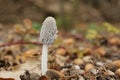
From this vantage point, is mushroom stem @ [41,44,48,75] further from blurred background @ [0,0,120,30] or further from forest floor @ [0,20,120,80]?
blurred background @ [0,0,120,30]

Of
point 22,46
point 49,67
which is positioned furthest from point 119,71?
point 22,46

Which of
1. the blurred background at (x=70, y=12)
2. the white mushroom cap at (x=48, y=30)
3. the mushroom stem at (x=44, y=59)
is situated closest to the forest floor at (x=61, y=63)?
the mushroom stem at (x=44, y=59)

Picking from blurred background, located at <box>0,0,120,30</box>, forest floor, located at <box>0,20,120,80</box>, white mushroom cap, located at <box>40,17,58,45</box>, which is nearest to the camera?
white mushroom cap, located at <box>40,17,58,45</box>

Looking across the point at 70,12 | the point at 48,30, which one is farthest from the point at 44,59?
the point at 70,12

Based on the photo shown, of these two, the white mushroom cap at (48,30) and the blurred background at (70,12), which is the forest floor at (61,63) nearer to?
the white mushroom cap at (48,30)

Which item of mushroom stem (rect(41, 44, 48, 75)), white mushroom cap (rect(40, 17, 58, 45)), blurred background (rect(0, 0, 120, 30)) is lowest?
mushroom stem (rect(41, 44, 48, 75))

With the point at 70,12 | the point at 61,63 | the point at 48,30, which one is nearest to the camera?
the point at 48,30

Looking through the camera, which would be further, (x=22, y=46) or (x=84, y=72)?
(x=22, y=46)

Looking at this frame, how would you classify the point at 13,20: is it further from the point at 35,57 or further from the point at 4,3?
the point at 35,57

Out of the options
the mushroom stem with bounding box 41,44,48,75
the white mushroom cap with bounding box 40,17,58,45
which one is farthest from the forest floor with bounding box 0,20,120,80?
the white mushroom cap with bounding box 40,17,58,45

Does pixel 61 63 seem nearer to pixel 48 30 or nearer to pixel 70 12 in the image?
pixel 48 30

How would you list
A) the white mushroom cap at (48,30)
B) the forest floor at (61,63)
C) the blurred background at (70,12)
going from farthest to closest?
the blurred background at (70,12)
the forest floor at (61,63)
the white mushroom cap at (48,30)
